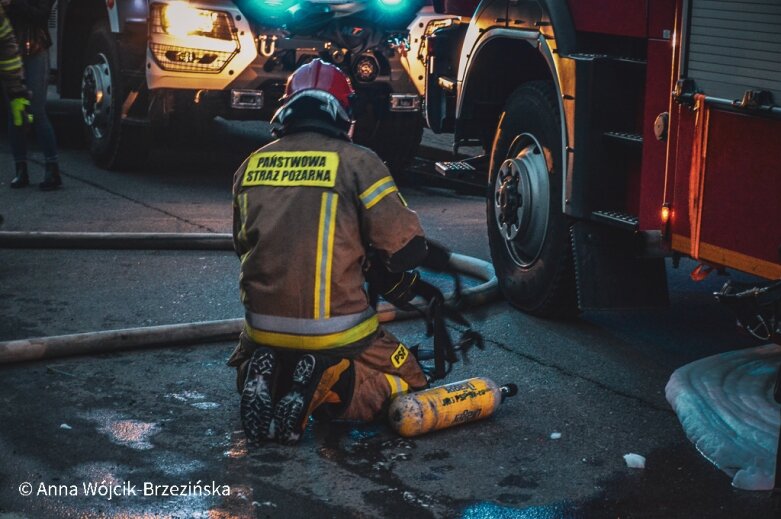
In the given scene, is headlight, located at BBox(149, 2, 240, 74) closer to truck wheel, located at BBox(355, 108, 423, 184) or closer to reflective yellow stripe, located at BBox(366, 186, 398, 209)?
truck wheel, located at BBox(355, 108, 423, 184)

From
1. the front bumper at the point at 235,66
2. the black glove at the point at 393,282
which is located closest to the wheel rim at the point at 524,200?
the black glove at the point at 393,282

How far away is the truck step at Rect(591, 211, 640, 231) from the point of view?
5.45m

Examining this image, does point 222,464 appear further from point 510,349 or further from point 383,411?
point 510,349

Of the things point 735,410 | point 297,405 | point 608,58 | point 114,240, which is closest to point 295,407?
point 297,405

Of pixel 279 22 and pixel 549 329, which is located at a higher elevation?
pixel 279 22

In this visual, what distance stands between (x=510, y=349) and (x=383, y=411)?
4.32 feet

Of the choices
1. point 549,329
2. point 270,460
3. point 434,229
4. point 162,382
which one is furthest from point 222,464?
point 434,229

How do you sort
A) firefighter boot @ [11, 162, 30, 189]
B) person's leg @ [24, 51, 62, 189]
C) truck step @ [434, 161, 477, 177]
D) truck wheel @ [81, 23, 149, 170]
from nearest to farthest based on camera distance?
truck step @ [434, 161, 477, 177] → person's leg @ [24, 51, 62, 189] → firefighter boot @ [11, 162, 30, 189] → truck wheel @ [81, 23, 149, 170]

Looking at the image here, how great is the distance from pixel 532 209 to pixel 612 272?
72cm

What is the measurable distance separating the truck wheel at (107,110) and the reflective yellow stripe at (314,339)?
6021 millimetres

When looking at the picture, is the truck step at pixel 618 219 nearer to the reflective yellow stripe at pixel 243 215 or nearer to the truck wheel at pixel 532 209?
the truck wheel at pixel 532 209

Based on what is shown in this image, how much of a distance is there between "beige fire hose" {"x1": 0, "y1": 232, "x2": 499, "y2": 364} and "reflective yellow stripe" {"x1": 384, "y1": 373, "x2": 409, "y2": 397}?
2.07ft

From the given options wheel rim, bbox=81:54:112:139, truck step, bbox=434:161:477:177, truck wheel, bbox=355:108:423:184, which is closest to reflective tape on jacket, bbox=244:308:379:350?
truck step, bbox=434:161:477:177

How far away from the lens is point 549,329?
6352 mm
